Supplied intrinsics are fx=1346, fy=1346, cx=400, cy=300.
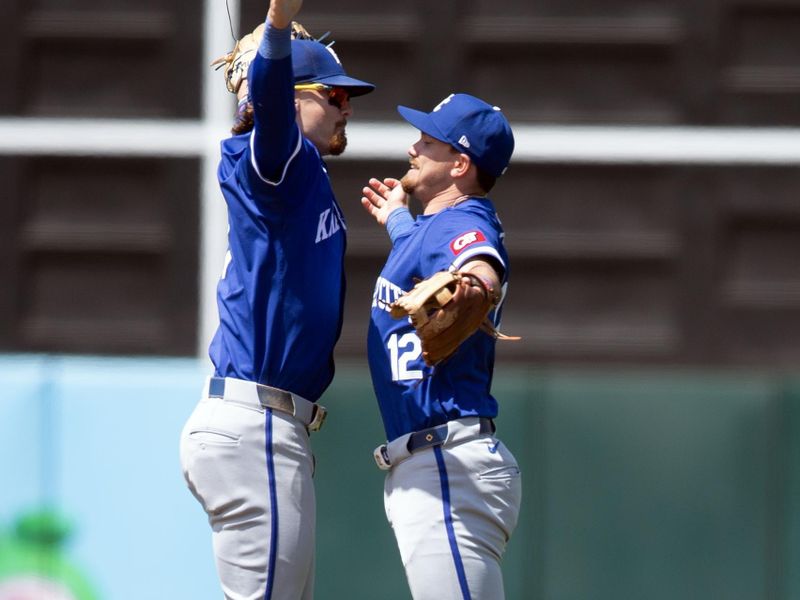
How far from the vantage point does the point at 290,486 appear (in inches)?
120

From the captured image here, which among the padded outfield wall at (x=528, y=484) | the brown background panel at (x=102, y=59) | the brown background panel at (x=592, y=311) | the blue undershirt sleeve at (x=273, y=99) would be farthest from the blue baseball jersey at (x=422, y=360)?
the brown background panel at (x=102, y=59)

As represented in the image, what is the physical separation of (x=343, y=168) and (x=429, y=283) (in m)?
2.38

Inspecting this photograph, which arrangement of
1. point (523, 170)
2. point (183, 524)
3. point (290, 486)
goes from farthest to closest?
point (523, 170), point (183, 524), point (290, 486)

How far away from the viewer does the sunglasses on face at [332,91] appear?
3.22 meters

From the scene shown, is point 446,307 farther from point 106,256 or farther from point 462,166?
point 106,256

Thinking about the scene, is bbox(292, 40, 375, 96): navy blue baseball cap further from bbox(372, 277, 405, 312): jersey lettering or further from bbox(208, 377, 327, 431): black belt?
bbox(208, 377, 327, 431): black belt

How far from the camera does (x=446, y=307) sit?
9.29ft

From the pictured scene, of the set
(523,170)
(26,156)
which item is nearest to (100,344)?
(26,156)

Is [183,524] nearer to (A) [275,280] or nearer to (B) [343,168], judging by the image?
(B) [343,168]

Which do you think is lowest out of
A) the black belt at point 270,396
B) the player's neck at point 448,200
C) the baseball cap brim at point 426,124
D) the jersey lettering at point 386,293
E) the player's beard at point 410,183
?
the black belt at point 270,396

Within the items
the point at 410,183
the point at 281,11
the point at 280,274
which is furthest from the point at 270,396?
the point at 281,11

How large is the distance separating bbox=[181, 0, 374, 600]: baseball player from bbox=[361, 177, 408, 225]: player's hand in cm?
31

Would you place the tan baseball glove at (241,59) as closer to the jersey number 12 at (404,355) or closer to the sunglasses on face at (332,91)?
the sunglasses on face at (332,91)

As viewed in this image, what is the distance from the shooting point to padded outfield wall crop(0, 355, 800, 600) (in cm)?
480
